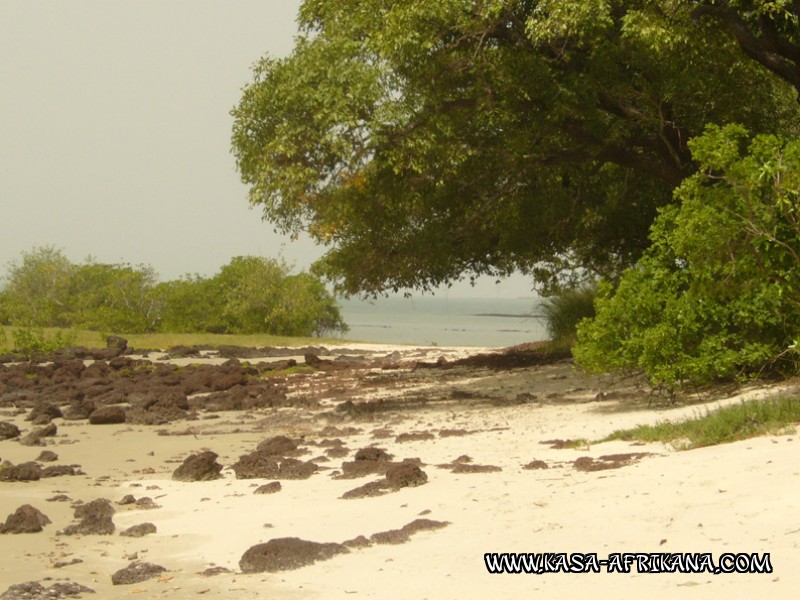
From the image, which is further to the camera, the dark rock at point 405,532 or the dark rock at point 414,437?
the dark rock at point 414,437

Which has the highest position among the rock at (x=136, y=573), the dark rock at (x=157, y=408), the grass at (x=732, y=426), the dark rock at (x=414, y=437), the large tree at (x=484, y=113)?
the large tree at (x=484, y=113)

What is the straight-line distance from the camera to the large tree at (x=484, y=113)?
14.2 m

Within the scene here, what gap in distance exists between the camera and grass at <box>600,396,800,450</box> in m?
8.72

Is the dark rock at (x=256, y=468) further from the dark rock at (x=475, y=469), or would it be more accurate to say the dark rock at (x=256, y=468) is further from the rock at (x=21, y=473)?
the rock at (x=21, y=473)

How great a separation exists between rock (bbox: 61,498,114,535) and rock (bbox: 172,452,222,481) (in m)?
1.85

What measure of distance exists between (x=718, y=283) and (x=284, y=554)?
7.42 metres

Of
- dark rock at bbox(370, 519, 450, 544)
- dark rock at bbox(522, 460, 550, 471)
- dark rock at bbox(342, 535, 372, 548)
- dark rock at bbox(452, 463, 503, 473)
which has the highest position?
dark rock at bbox(522, 460, 550, 471)

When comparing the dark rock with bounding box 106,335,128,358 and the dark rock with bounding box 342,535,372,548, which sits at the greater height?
the dark rock with bounding box 106,335,128,358

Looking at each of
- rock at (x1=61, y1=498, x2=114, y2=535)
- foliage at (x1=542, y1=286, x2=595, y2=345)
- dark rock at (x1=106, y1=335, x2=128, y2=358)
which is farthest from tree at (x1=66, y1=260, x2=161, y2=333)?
rock at (x1=61, y1=498, x2=114, y2=535)

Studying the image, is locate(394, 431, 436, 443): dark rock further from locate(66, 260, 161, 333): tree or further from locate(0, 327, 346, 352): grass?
locate(66, 260, 161, 333): tree

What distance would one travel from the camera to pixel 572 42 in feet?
49.8

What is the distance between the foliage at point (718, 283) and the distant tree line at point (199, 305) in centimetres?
3479

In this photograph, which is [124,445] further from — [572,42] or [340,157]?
[572,42]

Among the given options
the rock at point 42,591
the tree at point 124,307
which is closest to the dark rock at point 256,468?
the rock at point 42,591
